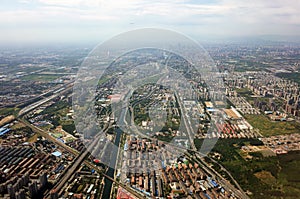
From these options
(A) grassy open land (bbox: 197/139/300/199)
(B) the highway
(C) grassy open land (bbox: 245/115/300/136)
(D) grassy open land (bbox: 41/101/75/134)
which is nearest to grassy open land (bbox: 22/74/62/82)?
(B) the highway

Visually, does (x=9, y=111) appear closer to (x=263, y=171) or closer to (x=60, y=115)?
(x=60, y=115)

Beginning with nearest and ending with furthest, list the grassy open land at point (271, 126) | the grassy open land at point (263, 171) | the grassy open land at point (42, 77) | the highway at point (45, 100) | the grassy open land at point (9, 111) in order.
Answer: the grassy open land at point (263, 171) < the grassy open land at point (271, 126) < the grassy open land at point (9, 111) < the highway at point (45, 100) < the grassy open land at point (42, 77)

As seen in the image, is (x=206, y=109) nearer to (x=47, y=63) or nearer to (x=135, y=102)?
(x=135, y=102)

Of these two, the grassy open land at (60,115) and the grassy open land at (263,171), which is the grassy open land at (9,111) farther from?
the grassy open land at (263,171)

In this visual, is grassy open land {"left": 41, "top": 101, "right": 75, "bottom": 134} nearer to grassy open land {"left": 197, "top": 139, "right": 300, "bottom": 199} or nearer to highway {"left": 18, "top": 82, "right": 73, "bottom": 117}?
highway {"left": 18, "top": 82, "right": 73, "bottom": 117}

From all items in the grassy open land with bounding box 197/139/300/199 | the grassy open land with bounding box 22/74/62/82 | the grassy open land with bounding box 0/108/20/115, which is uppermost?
the grassy open land with bounding box 22/74/62/82

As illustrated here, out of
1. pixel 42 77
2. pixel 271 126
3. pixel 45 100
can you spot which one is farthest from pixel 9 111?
pixel 271 126

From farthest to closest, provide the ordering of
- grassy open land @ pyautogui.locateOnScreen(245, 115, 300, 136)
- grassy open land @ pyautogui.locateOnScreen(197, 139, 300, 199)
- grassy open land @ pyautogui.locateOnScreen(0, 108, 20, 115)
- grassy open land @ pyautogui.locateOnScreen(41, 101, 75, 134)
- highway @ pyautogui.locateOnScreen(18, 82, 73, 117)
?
highway @ pyautogui.locateOnScreen(18, 82, 73, 117) → grassy open land @ pyautogui.locateOnScreen(0, 108, 20, 115) → grassy open land @ pyautogui.locateOnScreen(41, 101, 75, 134) → grassy open land @ pyautogui.locateOnScreen(245, 115, 300, 136) → grassy open land @ pyautogui.locateOnScreen(197, 139, 300, 199)

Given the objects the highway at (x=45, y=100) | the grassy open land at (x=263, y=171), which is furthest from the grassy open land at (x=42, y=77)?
the grassy open land at (x=263, y=171)
